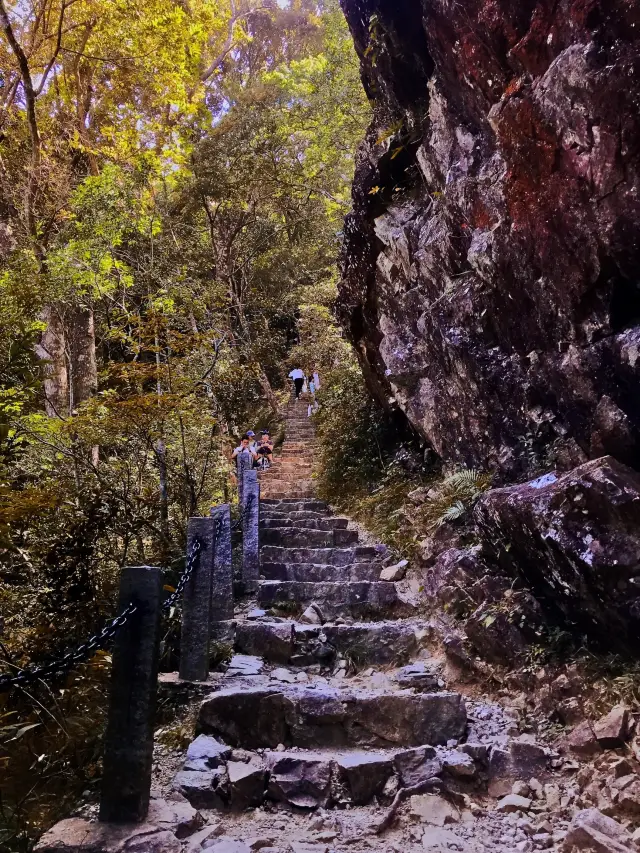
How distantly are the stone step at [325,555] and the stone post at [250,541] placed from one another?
0.71m

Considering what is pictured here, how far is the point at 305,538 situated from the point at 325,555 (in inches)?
41.2

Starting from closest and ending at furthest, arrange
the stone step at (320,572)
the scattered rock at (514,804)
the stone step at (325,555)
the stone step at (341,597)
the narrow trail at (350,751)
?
the narrow trail at (350,751) < the scattered rock at (514,804) < the stone step at (341,597) < the stone step at (320,572) < the stone step at (325,555)

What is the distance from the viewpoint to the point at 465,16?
5.38 m

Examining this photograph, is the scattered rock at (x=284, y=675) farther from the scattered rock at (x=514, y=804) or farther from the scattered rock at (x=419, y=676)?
the scattered rock at (x=514, y=804)

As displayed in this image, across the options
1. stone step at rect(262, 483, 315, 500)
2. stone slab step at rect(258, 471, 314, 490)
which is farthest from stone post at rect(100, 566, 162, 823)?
stone slab step at rect(258, 471, 314, 490)

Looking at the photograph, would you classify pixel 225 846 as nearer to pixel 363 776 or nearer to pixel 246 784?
pixel 246 784

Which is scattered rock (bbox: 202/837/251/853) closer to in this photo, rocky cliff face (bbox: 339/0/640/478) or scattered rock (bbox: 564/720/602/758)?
scattered rock (bbox: 564/720/602/758)

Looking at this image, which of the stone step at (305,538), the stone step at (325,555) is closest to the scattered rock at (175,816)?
the stone step at (325,555)

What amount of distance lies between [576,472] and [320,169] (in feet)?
48.8

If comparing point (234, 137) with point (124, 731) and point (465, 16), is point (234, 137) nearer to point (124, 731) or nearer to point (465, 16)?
point (465, 16)

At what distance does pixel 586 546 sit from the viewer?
11.7 feet

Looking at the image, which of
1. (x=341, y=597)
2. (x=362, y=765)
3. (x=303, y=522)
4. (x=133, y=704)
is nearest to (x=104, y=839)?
(x=133, y=704)

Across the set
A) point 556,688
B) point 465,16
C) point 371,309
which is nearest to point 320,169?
point 371,309

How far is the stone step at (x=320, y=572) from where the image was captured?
21.7 feet
